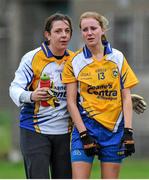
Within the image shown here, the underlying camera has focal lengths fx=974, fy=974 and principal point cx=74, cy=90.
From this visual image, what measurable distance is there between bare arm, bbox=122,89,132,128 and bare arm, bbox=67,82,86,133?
36 cm

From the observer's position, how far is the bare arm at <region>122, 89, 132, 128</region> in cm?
809

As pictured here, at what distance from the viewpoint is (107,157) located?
8.12 m

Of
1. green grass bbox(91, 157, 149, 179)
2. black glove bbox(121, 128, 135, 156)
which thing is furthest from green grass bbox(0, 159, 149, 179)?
black glove bbox(121, 128, 135, 156)

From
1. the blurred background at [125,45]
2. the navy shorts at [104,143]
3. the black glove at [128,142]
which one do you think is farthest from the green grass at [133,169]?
the black glove at [128,142]

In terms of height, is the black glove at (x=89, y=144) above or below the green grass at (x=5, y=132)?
above

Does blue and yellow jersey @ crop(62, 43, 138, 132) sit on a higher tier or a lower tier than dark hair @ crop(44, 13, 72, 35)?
lower

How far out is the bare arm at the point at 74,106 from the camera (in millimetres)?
8070

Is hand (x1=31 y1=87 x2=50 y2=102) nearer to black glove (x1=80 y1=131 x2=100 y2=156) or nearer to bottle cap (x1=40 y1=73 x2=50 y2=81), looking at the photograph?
bottle cap (x1=40 y1=73 x2=50 y2=81)

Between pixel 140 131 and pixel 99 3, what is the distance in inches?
124

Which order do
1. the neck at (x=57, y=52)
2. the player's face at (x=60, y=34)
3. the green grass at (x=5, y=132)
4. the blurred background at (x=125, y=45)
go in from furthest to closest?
the green grass at (x=5, y=132)
the blurred background at (x=125, y=45)
the neck at (x=57, y=52)
the player's face at (x=60, y=34)

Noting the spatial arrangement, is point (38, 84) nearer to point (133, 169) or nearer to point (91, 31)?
point (91, 31)

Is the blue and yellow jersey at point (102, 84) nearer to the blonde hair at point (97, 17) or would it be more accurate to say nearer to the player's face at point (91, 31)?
the player's face at point (91, 31)

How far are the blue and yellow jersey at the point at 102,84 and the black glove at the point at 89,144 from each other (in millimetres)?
172

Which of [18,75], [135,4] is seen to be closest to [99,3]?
[135,4]
